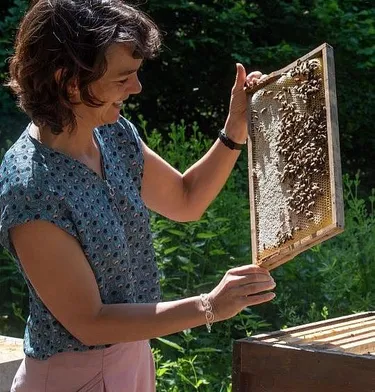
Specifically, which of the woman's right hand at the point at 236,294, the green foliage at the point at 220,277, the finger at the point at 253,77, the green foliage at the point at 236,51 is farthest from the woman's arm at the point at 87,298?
the green foliage at the point at 236,51

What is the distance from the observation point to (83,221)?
2117 mm

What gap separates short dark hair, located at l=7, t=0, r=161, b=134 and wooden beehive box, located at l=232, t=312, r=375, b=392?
0.76 m

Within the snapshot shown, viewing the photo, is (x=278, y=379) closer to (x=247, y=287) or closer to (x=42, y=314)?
(x=247, y=287)

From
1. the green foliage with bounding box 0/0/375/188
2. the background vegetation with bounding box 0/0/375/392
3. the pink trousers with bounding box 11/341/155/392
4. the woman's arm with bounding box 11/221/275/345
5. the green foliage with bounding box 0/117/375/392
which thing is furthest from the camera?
the green foliage with bounding box 0/0/375/188

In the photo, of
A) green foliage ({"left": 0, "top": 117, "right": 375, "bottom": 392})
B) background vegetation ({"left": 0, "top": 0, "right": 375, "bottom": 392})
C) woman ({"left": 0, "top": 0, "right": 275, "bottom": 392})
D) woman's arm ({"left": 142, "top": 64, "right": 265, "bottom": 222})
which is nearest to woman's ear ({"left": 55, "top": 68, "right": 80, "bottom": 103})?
woman ({"left": 0, "top": 0, "right": 275, "bottom": 392})

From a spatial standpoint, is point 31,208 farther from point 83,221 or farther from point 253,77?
point 253,77

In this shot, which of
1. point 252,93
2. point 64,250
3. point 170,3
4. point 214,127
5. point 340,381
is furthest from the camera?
point 214,127

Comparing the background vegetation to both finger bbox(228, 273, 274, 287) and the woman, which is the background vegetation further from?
finger bbox(228, 273, 274, 287)

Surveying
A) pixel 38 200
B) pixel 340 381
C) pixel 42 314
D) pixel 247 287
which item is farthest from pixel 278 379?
pixel 38 200

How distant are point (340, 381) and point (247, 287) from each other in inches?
14.8

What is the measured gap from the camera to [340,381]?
7.37 feet

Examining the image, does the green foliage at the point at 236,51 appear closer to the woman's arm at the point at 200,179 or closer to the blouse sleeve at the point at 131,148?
the woman's arm at the point at 200,179

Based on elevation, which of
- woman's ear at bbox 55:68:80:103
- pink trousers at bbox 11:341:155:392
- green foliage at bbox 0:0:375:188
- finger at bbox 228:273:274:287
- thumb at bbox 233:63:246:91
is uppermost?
green foliage at bbox 0:0:375:188

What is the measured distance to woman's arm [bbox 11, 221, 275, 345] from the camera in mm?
2057
